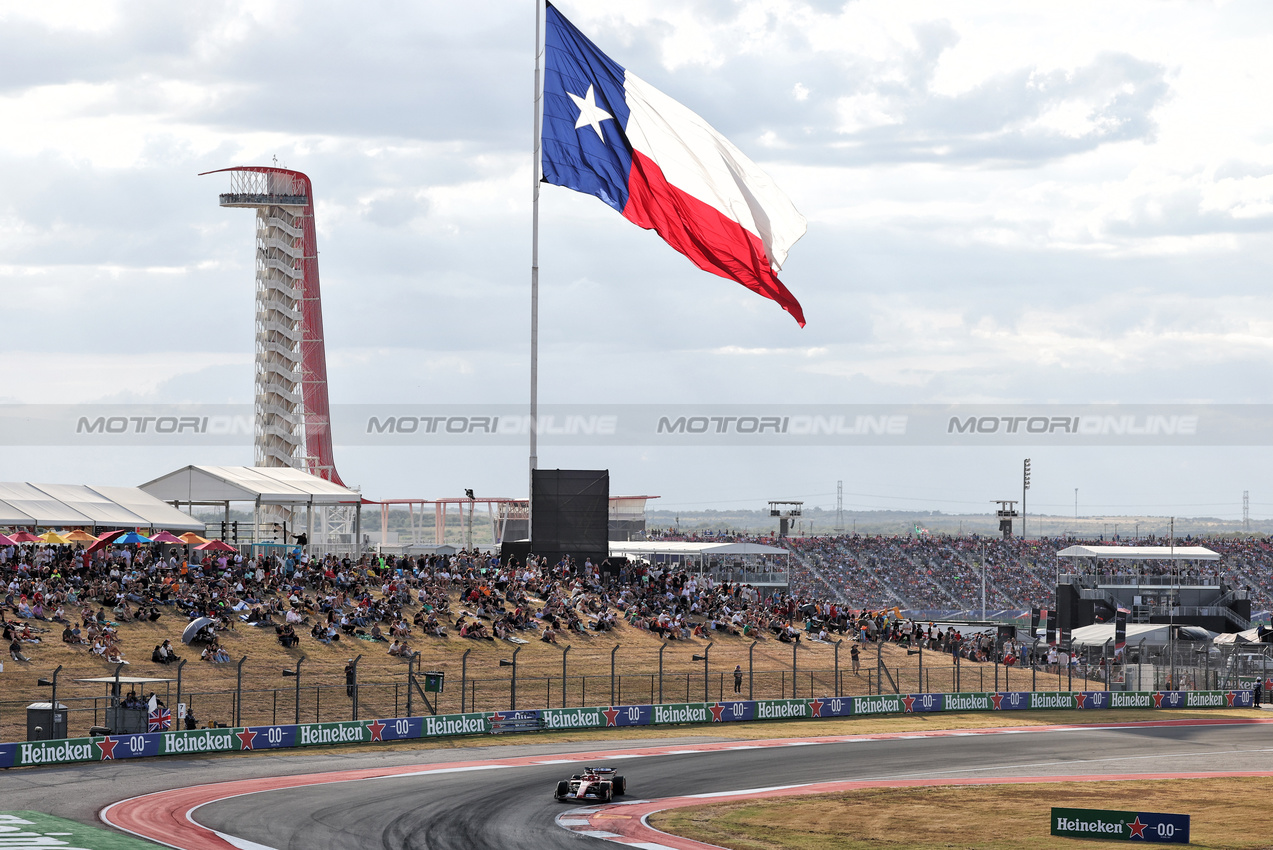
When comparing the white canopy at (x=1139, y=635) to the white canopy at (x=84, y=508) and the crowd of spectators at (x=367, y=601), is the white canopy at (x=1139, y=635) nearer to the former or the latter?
the crowd of spectators at (x=367, y=601)

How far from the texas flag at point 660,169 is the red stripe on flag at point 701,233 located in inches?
0.8

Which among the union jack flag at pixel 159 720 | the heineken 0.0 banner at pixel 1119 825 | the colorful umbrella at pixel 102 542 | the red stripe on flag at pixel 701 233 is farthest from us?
the colorful umbrella at pixel 102 542

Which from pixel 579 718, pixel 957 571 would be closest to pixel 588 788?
pixel 579 718

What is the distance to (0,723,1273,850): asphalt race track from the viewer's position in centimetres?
2480

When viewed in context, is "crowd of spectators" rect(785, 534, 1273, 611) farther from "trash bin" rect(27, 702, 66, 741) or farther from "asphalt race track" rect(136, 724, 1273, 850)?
"trash bin" rect(27, 702, 66, 741)

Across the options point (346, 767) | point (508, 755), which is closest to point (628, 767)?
point (508, 755)

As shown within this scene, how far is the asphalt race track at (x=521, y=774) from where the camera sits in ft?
81.4

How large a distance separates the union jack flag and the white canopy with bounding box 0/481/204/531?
2042 cm

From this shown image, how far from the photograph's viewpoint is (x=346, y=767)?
107ft

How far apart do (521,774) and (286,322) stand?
5500cm

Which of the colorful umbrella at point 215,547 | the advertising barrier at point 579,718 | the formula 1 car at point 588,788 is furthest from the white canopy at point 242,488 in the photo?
the formula 1 car at point 588,788

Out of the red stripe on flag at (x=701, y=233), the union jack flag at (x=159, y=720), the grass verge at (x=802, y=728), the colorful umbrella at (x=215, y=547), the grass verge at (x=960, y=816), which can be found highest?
the red stripe on flag at (x=701, y=233)

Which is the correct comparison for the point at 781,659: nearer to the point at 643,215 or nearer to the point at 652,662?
the point at 652,662

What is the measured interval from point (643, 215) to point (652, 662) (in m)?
19.6
